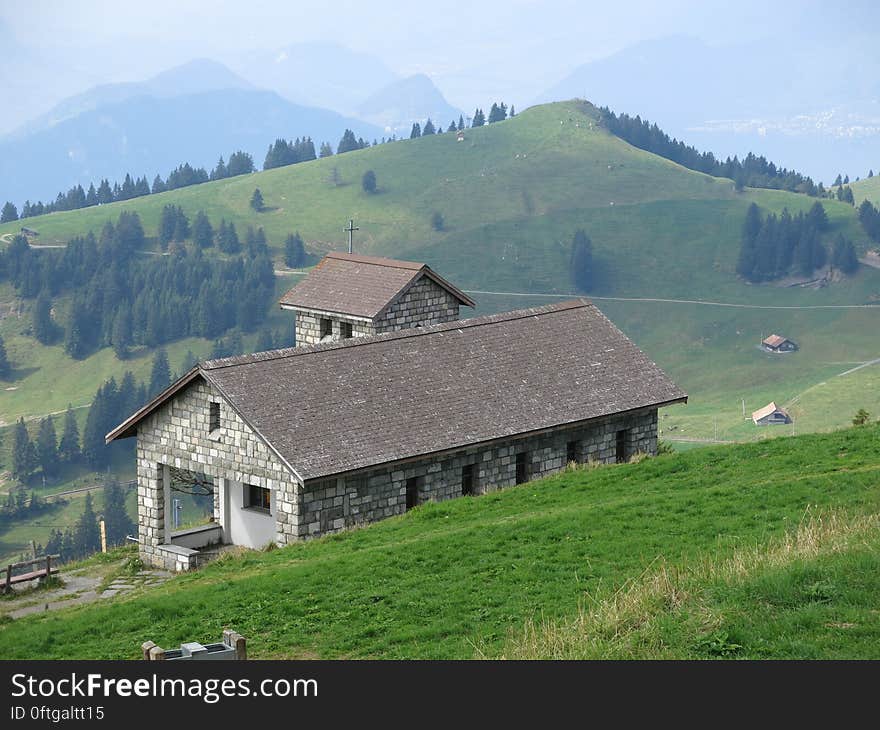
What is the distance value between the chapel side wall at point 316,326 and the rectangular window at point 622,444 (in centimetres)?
1355

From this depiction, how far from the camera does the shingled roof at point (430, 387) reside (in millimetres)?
36500

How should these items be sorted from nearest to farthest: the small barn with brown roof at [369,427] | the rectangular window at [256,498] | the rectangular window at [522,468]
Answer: the small barn with brown roof at [369,427] → the rectangular window at [256,498] → the rectangular window at [522,468]

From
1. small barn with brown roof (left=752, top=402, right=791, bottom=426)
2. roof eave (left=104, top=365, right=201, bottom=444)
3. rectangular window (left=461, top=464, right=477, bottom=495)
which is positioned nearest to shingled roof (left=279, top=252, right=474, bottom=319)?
rectangular window (left=461, top=464, right=477, bottom=495)

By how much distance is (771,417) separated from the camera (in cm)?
16762

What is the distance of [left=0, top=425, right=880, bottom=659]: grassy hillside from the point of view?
1666 centimetres

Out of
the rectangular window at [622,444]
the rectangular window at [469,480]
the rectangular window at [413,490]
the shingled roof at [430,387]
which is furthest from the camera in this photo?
the rectangular window at [622,444]

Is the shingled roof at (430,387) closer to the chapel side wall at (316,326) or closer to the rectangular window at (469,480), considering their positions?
the rectangular window at (469,480)

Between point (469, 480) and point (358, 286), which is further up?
point (358, 286)

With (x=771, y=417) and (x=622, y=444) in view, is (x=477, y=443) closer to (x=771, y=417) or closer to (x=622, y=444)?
(x=622, y=444)

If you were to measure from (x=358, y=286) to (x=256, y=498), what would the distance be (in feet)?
61.3

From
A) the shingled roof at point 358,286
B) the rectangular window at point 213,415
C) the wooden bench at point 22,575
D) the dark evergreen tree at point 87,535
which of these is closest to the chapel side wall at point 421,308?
the shingled roof at point 358,286

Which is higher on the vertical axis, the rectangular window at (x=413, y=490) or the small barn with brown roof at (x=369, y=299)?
the small barn with brown roof at (x=369, y=299)

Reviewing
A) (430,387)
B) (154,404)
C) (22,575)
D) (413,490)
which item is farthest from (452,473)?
(22,575)
